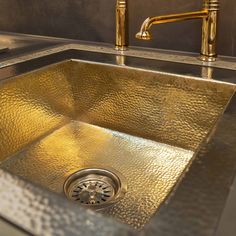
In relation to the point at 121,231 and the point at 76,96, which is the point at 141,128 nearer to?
the point at 76,96

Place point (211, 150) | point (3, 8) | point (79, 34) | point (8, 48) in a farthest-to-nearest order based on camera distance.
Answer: point (3, 8) < point (79, 34) < point (8, 48) < point (211, 150)

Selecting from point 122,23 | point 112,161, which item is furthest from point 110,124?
point 122,23

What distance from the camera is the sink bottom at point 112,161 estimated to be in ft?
2.26

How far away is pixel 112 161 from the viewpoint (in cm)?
81

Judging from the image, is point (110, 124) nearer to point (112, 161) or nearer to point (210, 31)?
point (112, 161)

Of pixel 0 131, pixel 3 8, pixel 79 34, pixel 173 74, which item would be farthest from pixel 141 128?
pixel 3 8

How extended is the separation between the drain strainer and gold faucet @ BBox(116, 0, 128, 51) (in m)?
0.42

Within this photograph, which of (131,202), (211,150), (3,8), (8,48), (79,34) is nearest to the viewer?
(211,150)

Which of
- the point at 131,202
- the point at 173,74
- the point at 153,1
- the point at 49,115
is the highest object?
the point at 153,1

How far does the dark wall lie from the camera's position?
85 centimetres

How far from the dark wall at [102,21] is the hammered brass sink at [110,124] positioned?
0.70 ft

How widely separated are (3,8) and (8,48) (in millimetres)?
381

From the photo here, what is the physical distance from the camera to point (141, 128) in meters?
0.85

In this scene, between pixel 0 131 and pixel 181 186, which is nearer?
pixel 181 186
